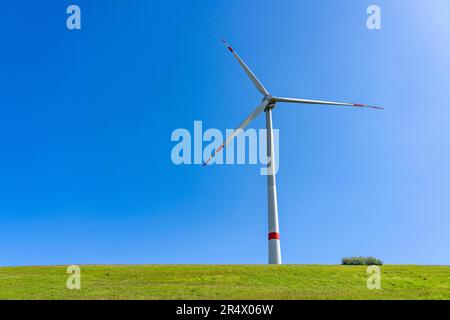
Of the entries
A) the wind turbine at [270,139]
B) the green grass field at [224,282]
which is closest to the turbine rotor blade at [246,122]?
the wind turbine at [270,139]

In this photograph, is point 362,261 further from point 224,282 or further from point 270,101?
point 270,101

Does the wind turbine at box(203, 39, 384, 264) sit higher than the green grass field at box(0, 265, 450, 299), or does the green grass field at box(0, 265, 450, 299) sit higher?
the wind turbine at box(203, 39, 384, 264)

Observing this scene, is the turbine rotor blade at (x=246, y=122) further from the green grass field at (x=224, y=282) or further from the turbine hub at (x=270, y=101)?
the green grass field at (x=224, y=282)

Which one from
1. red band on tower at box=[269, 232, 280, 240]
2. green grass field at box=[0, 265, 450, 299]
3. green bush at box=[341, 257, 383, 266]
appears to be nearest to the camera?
green grass field at box=[0, 265, 450, 299]

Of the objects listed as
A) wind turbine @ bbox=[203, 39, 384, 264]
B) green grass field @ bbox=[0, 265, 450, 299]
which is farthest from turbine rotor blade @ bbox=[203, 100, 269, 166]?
green grass field @ bbox=[0, 265, 450, 299]

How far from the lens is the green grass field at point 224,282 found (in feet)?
104

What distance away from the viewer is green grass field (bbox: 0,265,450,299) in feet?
104

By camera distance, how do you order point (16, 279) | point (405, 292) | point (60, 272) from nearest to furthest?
point (405, 292), point (16, 279), point (60, 272)

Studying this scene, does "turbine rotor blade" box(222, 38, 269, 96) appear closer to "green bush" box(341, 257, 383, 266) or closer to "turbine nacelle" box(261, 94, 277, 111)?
"turbine nacelle" box(261, 94, 277, 111)

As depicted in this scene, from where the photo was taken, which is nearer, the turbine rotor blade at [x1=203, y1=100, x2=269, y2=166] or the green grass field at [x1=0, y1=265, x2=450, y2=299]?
the green grass field at [x1=0, y1=265, x2=450, y2=299]
